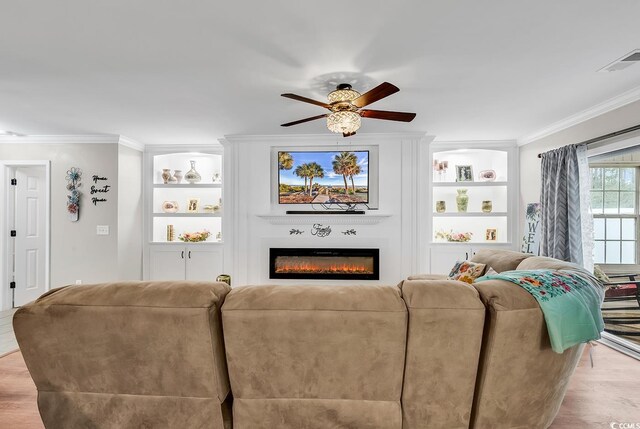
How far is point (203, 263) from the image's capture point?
5.12 m

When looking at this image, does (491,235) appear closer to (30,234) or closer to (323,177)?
(323,177)

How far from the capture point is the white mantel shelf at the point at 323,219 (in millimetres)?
4656

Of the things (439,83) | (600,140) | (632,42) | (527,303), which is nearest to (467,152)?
(600,140)

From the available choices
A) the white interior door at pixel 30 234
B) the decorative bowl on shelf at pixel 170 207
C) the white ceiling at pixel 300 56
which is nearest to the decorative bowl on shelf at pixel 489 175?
the white ceiling at pixel 300 56

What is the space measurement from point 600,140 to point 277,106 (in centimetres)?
341

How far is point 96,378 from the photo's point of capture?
1.38m

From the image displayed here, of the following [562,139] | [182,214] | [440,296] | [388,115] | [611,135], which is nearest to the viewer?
[440,296]

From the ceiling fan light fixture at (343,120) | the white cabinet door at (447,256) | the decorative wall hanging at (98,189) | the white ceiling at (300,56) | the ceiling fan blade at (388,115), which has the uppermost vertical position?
the white ceiling at (300,56)

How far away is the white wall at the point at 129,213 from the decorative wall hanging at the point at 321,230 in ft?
9.42

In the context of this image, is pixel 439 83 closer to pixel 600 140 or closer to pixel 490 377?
pixel 600 140

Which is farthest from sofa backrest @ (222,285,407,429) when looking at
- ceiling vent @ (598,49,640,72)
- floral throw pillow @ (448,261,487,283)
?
ceiling vent @ (598,49,640,72)

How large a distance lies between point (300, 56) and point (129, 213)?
4.02m

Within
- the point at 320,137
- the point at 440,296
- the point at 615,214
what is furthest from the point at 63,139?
the point at 615,214

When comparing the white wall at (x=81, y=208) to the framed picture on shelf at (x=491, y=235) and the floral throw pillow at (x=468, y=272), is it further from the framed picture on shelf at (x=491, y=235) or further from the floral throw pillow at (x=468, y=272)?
the framed picture on shelf at (x=491, y=235)
